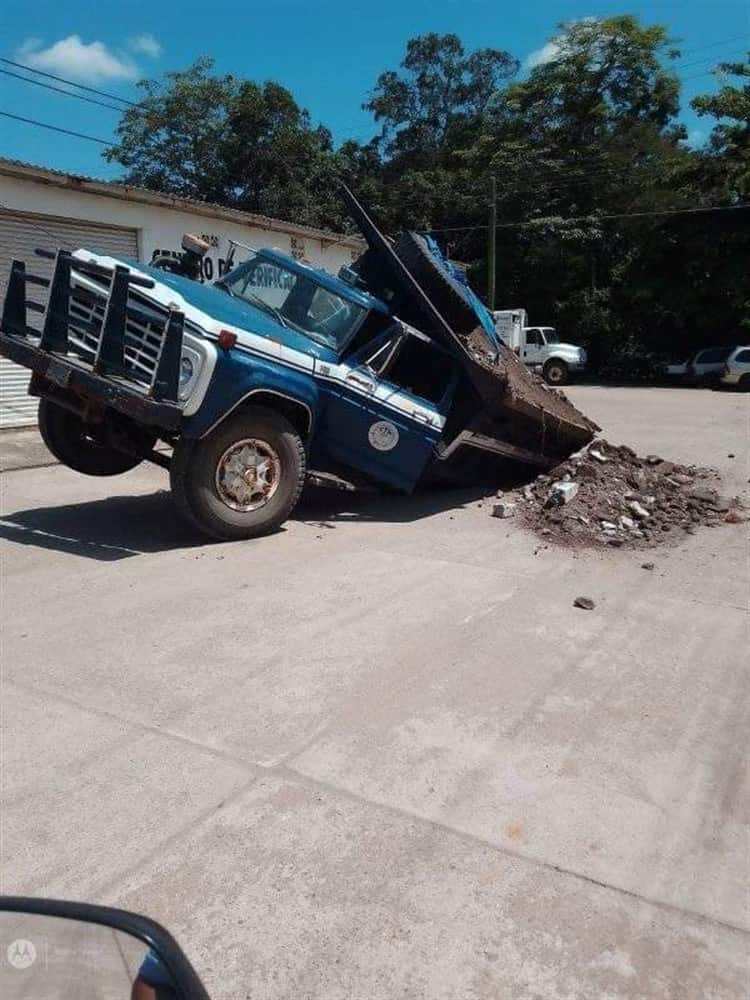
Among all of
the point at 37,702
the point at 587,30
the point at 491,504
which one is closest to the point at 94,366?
the point at 37,702

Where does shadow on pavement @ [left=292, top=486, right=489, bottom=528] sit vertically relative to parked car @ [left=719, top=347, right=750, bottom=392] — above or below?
below

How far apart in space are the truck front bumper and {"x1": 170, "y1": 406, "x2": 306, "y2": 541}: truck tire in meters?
0.46

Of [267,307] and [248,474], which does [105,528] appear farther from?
[267,307]

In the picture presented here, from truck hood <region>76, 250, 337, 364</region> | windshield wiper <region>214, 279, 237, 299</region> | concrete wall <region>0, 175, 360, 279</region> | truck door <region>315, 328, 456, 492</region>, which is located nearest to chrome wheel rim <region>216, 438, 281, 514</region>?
truck door <region>315, 328, 456, 492</region>

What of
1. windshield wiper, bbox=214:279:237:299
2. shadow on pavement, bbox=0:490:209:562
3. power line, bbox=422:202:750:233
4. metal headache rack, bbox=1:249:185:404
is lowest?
shadow on pavement, bbox=0:490:209:562

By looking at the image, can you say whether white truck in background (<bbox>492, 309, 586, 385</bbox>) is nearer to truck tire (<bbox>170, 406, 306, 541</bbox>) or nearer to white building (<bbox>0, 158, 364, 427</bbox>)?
white building (<bbox>0, 158, 364, 427</bbox>)

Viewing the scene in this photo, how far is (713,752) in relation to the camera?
383 centimetres

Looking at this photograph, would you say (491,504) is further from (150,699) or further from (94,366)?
(150,699)

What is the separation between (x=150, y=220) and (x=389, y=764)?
47.9ft

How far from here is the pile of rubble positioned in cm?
780

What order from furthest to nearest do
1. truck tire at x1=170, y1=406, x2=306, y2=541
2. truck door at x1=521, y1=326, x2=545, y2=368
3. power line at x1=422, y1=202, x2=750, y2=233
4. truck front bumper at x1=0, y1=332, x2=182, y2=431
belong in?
truck door at x1=521, y1=326, x2=545, y2=368 < power line at x1=422, y1=202, x2=750, y2=233 < truck tire at x1=170, y1=406, x2=306, y2=541 < truck front bumper at x1=0, y1=332, x2=182, y2=431

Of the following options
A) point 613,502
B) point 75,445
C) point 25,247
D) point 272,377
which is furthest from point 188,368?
point 25,247

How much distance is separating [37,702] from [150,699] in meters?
0.55

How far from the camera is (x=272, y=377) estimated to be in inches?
269
